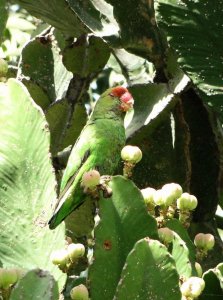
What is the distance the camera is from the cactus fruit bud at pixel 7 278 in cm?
108

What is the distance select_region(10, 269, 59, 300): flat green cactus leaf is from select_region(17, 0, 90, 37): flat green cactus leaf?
0.78 meters

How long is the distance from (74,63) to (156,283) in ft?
2.97

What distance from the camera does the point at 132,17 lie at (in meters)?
1.71

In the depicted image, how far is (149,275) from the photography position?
1.06 meters

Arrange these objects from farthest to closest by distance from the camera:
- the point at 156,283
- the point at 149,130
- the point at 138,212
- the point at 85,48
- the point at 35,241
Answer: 1. the point at 85,48
2. the point at 149,130
3. the point at 35,241
4. the point at 138,212
5. the point at 156,283

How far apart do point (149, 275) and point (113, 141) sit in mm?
798

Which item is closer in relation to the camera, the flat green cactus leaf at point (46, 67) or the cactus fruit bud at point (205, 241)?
the cactus fruit bud at point (205, 241)

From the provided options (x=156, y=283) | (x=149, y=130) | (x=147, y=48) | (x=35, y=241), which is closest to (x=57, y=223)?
(x=35, y=241)

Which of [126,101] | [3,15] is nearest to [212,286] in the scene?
[126,101]

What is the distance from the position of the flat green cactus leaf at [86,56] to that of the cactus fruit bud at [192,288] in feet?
2.83

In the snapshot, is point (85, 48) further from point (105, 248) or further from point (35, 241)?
point (105, 248)

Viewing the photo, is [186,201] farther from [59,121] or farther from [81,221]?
[59,121]

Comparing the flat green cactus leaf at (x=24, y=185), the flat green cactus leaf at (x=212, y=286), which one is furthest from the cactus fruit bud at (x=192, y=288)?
the flat green cactus leaf at (x=24, y=185)

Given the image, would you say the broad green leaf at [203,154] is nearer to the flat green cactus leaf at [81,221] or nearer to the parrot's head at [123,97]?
the parrot's head at [123,97]
